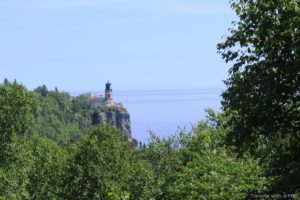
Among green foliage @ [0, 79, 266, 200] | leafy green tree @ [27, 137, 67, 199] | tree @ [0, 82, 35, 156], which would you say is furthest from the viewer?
leafy green tree @ [27, 137, 67, 199]

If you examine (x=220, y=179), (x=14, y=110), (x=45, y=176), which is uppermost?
(x=14, y=110)

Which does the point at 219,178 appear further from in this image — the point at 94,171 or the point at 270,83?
the point at 94,171

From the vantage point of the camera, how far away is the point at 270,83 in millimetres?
19031

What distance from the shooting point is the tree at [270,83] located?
1878cm

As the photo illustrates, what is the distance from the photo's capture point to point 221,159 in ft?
100.0

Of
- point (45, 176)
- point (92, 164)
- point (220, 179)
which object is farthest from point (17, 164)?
point (220, 179)

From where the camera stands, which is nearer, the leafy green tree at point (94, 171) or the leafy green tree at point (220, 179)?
the leafy green tree at point (220, 179)

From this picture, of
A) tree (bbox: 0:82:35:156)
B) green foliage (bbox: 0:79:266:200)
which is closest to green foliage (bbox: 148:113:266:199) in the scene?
green foliage (bbox: 0:79:266:200)

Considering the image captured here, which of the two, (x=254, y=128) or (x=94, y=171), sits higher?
(x=94, y=171)

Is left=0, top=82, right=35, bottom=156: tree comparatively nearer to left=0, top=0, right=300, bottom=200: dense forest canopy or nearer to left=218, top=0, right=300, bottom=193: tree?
left=0, top=0, right=300, bottom=200: dense forest canopy

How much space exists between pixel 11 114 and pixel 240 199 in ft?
139

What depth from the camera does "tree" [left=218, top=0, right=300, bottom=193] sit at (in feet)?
61.6

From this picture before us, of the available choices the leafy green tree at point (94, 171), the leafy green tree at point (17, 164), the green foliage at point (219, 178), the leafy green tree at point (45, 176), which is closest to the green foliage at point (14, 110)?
the leafy green tree at point (17, 164)

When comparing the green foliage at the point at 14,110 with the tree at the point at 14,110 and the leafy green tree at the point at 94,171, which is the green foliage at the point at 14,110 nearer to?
the tree at the point at 14,110
